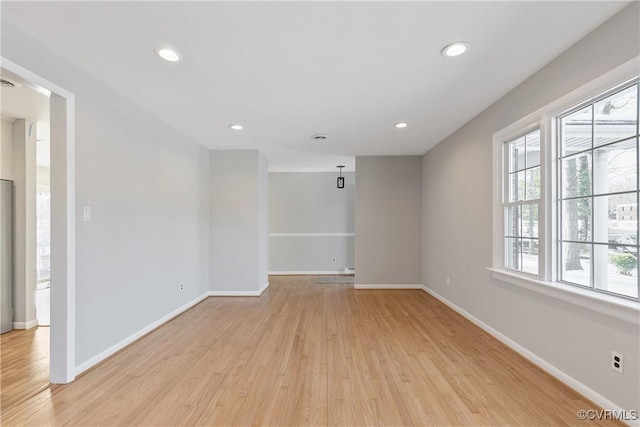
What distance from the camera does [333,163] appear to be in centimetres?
611

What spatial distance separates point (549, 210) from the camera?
2.34m

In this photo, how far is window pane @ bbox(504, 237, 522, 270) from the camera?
284 cm

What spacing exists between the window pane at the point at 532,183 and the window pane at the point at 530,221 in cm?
10

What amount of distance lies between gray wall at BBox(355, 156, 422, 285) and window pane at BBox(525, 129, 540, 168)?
105 inches

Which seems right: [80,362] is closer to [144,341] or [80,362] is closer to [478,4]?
[144,341]

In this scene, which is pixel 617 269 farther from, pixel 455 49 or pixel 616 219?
pixel 455 49

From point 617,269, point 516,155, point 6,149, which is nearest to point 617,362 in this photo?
point 617,269

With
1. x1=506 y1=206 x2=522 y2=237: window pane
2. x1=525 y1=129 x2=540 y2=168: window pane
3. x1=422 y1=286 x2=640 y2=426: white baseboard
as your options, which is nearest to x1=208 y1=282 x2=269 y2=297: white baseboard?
x1=422 y1=286 x2=640 y2=426: white baseboard

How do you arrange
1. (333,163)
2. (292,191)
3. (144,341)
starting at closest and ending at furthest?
(144,341)
(333,163)
(292,191)

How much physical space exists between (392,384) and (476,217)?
2.26m

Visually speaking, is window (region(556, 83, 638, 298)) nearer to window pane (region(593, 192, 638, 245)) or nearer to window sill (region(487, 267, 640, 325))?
window pane (region(593, 192, 638, 245))

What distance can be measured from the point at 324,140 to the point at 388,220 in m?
2.03

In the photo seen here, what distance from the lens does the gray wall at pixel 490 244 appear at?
1.73 metres

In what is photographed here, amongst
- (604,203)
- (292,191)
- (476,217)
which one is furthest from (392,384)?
(292,191)
